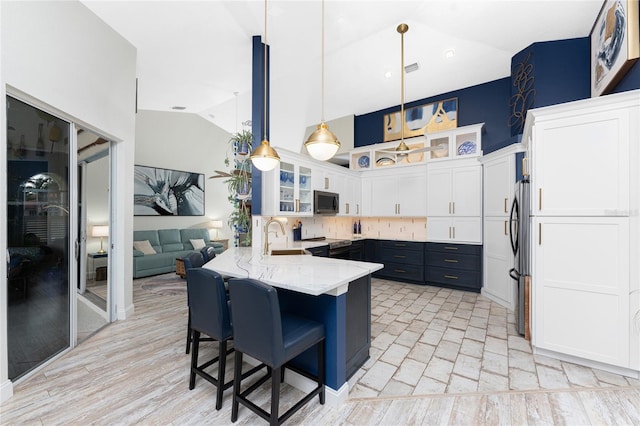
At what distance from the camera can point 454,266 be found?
15.5 feet

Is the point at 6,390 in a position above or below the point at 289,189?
below

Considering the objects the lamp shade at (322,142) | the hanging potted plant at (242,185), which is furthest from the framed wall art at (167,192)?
the lamp shade at (322,142)

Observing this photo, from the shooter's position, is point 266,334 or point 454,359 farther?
point 454,359

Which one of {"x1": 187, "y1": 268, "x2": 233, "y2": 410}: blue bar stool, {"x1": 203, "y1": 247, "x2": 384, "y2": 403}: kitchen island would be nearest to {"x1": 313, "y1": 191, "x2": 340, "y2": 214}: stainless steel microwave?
{"x1": 203, "y1": 247, "x2": 384, "y2": 403}: kitchen island

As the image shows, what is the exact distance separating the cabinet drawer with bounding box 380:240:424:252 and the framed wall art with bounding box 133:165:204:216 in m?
5.12

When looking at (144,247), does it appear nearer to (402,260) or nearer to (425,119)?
(402,260)

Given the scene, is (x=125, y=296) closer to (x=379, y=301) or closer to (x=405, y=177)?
(x=379, y=301)

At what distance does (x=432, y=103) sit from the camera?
524 centimetres

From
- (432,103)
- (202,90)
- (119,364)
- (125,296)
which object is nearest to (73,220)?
(125,296)

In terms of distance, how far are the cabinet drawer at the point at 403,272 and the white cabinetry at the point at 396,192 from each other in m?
1.01

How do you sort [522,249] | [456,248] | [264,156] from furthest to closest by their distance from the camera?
[456,248] → [522,249] → [264,156]

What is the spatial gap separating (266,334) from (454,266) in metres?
4.17

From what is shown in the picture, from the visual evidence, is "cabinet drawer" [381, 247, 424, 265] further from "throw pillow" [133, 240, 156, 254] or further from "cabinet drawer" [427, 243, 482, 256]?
"throw pillow" [133, 240, 156, 254]

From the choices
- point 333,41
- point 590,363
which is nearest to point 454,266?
point 590,363
